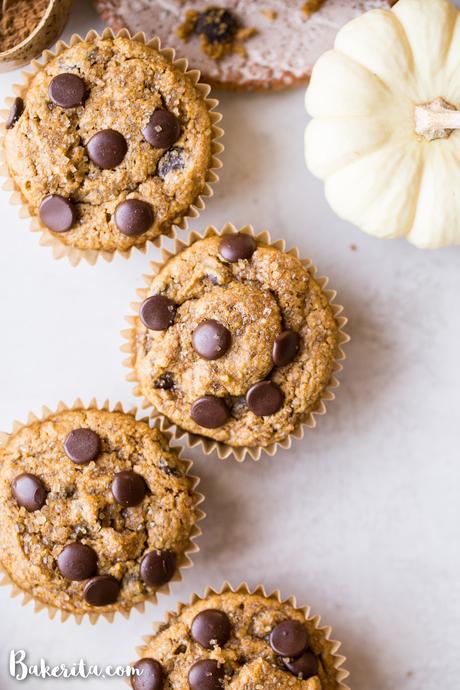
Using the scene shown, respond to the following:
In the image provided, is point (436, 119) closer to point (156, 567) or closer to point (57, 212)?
point (57, 212)

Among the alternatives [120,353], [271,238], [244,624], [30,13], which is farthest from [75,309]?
[244,624]

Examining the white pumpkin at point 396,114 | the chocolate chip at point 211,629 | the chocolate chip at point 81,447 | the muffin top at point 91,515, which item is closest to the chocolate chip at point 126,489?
the muffin top at point 91,515

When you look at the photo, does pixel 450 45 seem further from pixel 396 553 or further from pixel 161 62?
pixel 396 553

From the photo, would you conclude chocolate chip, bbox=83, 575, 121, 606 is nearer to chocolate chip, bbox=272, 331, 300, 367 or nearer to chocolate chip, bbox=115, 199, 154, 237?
chocolate chip, bbox=272, 331, 300, 367

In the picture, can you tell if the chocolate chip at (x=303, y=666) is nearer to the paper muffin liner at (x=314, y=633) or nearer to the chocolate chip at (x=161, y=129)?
the paper muffin liner at (x=314, y=633)

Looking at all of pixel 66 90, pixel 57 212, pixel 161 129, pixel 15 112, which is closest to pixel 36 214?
pixel 57 212

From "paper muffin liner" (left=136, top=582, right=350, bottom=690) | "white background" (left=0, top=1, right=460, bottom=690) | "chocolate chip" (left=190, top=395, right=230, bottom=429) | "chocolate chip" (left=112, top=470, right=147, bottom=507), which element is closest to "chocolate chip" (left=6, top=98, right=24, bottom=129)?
"white background" (left=0, top=1, right=460, bottom=690)
